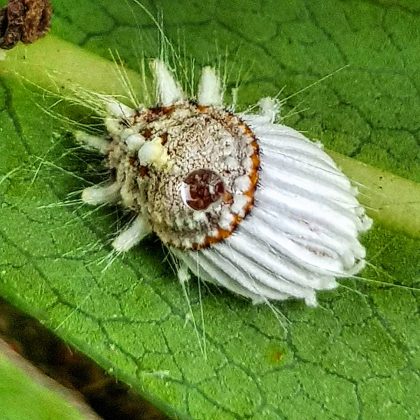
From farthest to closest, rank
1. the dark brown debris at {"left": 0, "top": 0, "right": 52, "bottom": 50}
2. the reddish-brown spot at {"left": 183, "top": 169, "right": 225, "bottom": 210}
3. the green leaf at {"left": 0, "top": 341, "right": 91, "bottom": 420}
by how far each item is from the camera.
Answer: the dark brown debris at {"left": 0, "top": 0, "right": 52, "bottom": 50}, the reddish-brown spot at {"left": 183, "top": 169, "right": 225, "bottom": 210}, the green leaf at {"left": 0, "top": 341, "right": 91, "bottom": 420}

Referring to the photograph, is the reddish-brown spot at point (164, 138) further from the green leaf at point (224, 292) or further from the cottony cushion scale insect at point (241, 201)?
the green leaf at point (224, 292)

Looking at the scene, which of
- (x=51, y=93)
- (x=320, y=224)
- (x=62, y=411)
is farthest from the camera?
(x=51, y=93)

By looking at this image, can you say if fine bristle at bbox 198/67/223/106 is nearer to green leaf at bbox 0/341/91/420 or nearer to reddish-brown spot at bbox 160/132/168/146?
reddish-brown spot at bbox 160/132/168/146

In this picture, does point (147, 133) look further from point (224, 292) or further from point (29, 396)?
point (29, 396)

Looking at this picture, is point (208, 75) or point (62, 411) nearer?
point (62, 411)

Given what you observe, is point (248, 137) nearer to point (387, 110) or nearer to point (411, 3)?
point (387, 110)

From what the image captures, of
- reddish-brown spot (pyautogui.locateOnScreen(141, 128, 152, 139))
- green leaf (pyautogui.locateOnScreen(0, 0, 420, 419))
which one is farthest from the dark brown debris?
reddish-brown spot (pyautogui.locateOnScreen(141, 128, 152, 139))

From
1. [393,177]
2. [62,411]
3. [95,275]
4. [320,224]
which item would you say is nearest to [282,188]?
[320,224]
